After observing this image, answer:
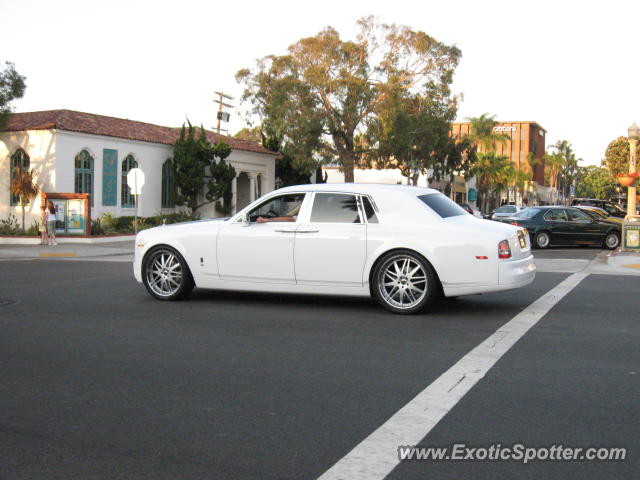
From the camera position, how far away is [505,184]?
8719cm

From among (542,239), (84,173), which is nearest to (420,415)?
(542,239)

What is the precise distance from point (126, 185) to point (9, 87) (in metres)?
6.47

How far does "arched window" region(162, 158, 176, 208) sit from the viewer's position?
34225 mm

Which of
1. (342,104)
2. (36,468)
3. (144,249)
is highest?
(342,104)

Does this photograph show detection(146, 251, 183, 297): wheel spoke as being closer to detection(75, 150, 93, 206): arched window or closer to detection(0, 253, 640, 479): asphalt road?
detection(0, 253, 640, 479): asphalt road

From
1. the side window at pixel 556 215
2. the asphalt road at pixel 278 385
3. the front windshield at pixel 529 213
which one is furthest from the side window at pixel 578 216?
the asphalt road at pixel 278 385

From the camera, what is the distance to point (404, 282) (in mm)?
9016

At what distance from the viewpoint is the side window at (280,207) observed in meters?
9.69

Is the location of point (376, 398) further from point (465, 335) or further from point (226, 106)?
point (226, 106)

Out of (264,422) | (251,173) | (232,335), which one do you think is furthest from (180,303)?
(251,173)

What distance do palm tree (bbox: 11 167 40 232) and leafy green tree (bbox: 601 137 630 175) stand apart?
49.6 metres

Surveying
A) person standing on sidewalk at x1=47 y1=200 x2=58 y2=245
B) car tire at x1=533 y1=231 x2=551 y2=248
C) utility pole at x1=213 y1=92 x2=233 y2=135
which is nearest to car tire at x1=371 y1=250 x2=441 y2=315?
car tire at x1=533 y1=231 x2=551 y2=248

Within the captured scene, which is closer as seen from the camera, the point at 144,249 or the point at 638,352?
the point at 638,352

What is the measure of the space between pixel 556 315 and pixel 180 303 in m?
4.88
